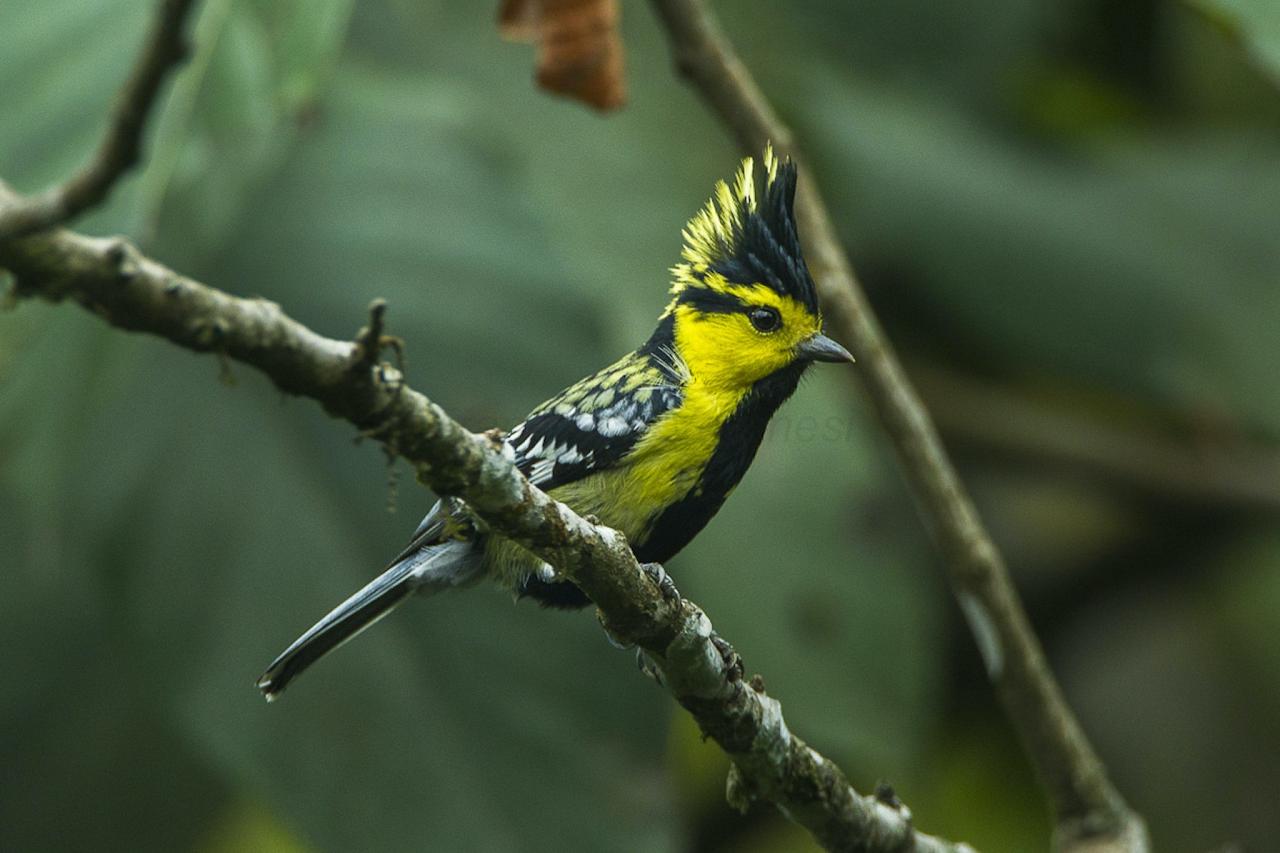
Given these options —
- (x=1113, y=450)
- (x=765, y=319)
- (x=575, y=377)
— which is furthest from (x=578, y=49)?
(x=1113, y=450)

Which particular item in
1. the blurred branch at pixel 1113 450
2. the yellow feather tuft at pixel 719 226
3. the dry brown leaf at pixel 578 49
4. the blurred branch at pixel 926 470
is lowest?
the blurred branch at pixel 1113 450

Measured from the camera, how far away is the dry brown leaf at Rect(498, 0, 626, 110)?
2.57 metres

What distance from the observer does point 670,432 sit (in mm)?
2311

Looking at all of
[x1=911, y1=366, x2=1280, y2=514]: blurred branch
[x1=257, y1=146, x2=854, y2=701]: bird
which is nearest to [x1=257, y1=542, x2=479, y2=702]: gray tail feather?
[x1=257, y1=146, x2=854, y2=701]: bird

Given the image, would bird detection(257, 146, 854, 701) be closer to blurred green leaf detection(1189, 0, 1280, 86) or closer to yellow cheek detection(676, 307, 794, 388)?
yellow cheek detection(676, 307, 794, 388)

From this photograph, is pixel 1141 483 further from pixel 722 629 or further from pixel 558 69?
pixel 558 69

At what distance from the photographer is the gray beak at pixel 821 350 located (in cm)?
229

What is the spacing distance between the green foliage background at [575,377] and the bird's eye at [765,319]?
3.46ft

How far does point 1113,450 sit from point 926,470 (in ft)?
8.41

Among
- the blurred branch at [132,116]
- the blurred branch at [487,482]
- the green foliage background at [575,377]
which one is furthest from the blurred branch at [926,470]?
the blurred branch at [132,116]

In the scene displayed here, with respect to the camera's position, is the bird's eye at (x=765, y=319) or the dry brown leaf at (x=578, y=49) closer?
the bird's eye at (x=765, y=319)

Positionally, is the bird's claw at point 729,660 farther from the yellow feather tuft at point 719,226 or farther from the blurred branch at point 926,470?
the blurred branch at point 926,470

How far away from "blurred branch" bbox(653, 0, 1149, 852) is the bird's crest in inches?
34.9

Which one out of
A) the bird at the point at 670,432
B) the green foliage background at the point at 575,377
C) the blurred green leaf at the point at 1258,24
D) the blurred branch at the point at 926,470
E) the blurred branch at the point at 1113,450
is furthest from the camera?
the blurred branch at the point at 1113,450
